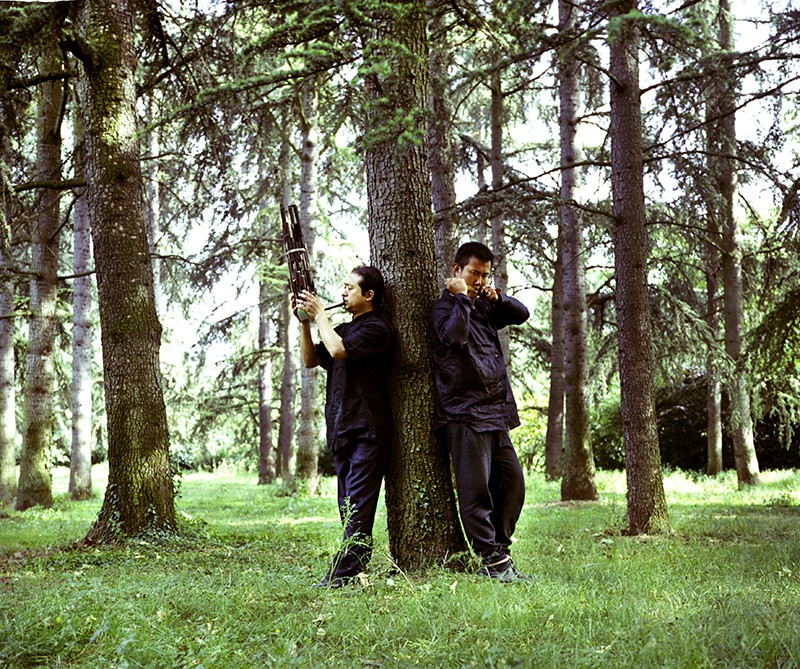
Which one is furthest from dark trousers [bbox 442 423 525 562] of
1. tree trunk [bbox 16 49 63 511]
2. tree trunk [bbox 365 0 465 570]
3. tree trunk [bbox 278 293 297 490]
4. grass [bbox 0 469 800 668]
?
tree trunk [bbox 278 293 297 490]

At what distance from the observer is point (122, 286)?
7.35 m

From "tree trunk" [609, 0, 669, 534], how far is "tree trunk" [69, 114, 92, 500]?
9345mm

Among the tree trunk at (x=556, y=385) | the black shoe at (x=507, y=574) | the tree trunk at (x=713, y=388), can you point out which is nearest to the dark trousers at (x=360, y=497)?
the black shoe at (x=507, y=574)

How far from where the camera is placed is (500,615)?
3.57 metres

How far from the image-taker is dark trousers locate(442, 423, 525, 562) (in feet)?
15.5

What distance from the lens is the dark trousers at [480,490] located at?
471 cm

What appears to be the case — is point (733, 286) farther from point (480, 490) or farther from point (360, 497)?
point (360, 497)

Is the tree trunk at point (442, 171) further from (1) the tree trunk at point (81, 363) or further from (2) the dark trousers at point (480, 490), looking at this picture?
(1) the tree trunk at point (81, 363)

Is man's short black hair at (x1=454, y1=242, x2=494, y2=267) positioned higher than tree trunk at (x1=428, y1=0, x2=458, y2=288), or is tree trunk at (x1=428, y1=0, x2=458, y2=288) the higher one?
tree trunk at (x1=428, y1=0, x2=458, y2=288)

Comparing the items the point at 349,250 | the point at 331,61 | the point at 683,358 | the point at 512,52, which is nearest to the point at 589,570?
the point at 512,52

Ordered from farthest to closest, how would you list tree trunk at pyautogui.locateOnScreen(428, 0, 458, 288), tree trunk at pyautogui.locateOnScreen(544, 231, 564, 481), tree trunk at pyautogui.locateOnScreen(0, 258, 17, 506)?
tree trunk at pyautogui.locateOnScreen(544, 231, 564, 481)
tree trunk at pyautogui.locateOnScreen(0, 258, 17, 506)
tree trunk at pyautogui.locateOnScreen(428, 0, 458, 288)

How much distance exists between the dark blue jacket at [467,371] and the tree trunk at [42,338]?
8.13 m

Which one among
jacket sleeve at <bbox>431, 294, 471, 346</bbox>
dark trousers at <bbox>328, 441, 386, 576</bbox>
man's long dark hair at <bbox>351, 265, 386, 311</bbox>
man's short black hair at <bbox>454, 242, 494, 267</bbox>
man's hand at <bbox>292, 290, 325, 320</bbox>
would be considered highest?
man's short black hair at <bbox>454, 242, 494, 267</bbox>

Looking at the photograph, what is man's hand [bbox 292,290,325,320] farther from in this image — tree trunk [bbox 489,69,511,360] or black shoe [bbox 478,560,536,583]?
tree trunk [bbox 489,69,511,360]
